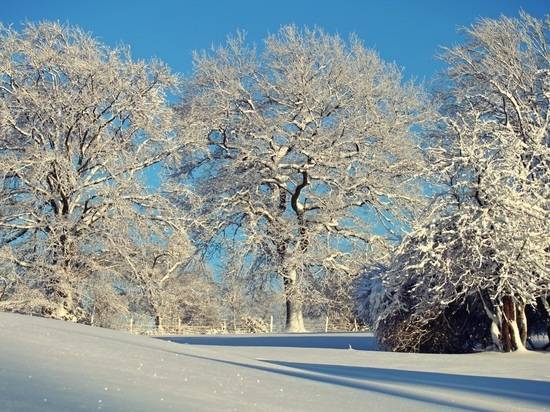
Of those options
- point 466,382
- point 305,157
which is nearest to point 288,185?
point 305,157

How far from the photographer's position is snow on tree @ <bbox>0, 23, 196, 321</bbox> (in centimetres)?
1962

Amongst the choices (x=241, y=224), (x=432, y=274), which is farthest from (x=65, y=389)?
(x=241, y=224)

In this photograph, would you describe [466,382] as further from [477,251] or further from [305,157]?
[305,157]

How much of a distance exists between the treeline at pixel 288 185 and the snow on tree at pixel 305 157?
0.08 m

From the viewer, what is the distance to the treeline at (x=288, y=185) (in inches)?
495

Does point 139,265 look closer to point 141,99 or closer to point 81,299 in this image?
point 81,299

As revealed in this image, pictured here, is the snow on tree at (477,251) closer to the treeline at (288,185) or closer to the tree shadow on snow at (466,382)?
the treeline at (288,185)

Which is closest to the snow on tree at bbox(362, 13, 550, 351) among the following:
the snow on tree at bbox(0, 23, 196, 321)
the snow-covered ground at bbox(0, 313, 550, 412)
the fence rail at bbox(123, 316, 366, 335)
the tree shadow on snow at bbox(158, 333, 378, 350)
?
the tree shadow on snow at bbox(158, 333, 378, 350)

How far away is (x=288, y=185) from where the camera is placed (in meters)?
26.8

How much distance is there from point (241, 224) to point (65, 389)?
2191 cm

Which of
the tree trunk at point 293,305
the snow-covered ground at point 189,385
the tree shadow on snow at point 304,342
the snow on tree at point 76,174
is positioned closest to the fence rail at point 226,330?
the tree trunk at point 293,305

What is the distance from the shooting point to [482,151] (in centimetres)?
1278

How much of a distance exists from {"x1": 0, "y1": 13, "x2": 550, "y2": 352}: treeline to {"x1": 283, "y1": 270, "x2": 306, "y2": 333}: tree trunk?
0.08 m

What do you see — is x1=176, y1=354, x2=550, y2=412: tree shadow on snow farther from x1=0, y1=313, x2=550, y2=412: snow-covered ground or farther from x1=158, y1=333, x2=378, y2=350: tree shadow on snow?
x1=158, y1=333, x2=378, y2=350: tree shadow on snow
